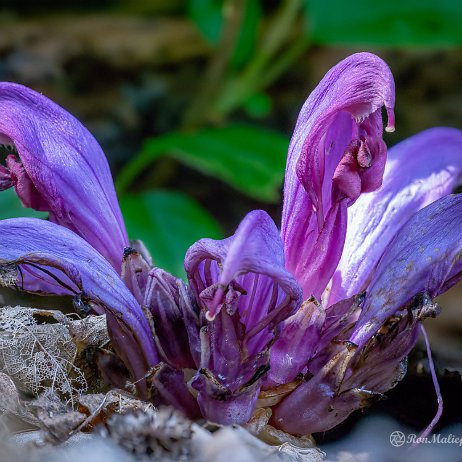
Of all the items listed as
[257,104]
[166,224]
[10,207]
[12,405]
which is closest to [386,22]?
[257,104]

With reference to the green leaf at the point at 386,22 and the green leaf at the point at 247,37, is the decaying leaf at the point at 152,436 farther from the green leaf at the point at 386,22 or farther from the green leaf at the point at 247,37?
the green leaf at the point at 247,37

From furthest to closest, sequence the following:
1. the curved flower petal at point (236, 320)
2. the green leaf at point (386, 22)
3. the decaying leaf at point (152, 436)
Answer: the green leaf at point (386, 22) → the curved flower petal at point (236, 320) → the decaying leaf at point (152, 436)

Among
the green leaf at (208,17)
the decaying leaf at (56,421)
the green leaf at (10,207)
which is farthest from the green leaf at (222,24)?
the decaying leaf at (56,421)

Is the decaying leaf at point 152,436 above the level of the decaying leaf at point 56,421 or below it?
above

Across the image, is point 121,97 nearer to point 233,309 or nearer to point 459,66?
point 459,66

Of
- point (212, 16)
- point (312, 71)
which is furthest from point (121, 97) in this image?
point (312, 71)

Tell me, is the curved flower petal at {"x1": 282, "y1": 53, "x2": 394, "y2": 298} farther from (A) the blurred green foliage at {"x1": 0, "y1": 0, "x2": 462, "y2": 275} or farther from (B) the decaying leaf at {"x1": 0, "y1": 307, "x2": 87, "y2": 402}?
(A) the blurred green foliage at {"x1": 0, "y1": 0, "x2": 462, "y2": 275}

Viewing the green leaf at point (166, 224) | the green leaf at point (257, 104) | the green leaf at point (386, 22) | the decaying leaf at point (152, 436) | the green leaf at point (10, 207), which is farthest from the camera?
the green leaf at point (257, 104)

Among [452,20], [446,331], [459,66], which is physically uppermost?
[452,20]

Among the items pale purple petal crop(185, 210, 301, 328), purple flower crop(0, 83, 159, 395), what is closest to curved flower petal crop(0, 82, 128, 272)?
purple flower crop(0, 83, 159, 395)
